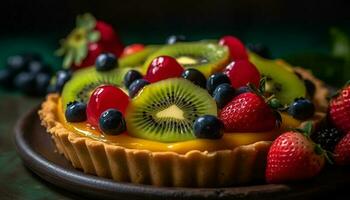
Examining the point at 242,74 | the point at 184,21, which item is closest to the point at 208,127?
the point at 242,74

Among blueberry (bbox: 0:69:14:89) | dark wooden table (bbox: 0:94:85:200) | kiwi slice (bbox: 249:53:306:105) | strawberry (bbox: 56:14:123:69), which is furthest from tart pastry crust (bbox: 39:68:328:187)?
blueberry (bbox: 0:69:14:89)

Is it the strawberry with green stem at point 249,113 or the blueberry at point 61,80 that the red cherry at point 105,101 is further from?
the blueberry at point 61,80

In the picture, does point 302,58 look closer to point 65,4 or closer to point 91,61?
point 91,61

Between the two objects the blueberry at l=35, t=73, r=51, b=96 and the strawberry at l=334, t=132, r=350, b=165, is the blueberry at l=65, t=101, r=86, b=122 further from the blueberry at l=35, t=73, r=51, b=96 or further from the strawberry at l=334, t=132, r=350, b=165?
the blueberry at l=35, t=73, r=51, b=96

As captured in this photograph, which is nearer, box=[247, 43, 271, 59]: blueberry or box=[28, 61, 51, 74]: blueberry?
box=[247, 43, 271, 59]: blueberry

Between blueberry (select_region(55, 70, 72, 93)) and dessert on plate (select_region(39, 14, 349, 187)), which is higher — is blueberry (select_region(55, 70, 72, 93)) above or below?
below

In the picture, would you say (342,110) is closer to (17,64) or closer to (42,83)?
(42,83)
